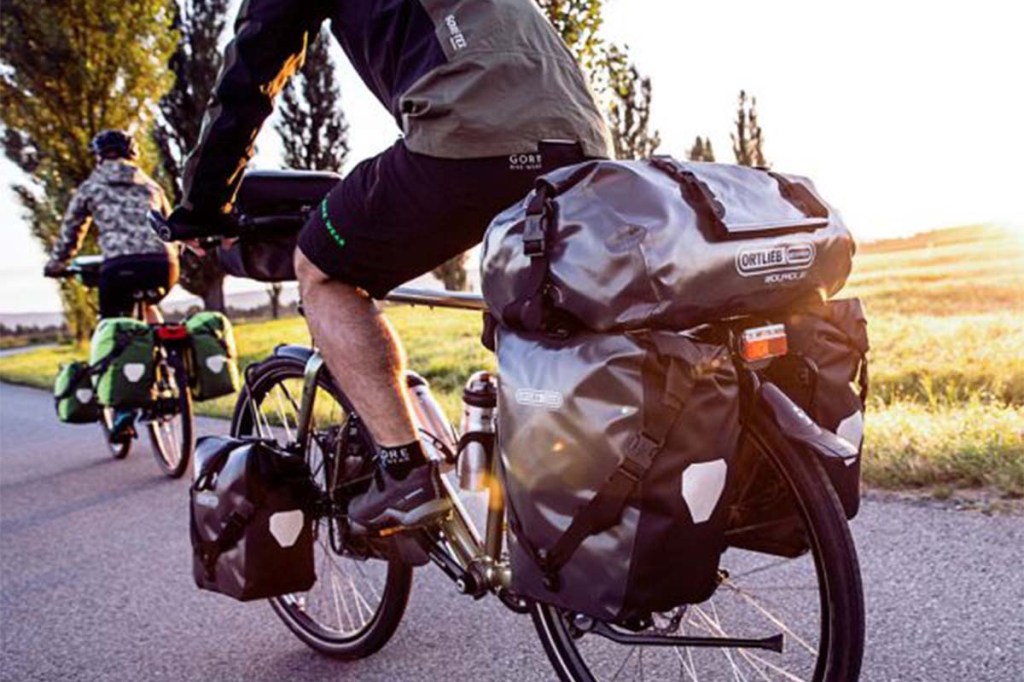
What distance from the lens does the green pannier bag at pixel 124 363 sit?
6.14 metres

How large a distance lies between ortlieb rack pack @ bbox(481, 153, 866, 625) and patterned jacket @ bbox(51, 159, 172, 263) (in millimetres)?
5462

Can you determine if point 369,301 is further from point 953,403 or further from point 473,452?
point 953,403

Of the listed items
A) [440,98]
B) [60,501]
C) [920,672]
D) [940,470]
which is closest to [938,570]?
[920,672]

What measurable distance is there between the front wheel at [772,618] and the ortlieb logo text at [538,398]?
38 cm

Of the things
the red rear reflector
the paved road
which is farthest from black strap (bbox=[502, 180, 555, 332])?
the red rear reflector

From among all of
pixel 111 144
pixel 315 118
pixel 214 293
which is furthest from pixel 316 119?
pixel 111 144

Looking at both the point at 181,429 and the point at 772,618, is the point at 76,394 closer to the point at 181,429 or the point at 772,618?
the point at 181,429

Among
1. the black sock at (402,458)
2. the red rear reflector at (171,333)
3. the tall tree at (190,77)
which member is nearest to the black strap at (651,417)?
the black sock at (402,458)

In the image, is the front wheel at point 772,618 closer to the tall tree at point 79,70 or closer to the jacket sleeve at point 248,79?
the jacket sleeve at point 248,79

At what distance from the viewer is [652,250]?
1.79m

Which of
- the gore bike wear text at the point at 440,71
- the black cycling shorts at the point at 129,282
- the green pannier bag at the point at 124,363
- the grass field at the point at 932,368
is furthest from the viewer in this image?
the black cycling shorts at the point at 129,282

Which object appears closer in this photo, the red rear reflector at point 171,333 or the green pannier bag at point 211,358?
the green pannier bag at point 211,358

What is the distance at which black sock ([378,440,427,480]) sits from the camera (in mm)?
2709

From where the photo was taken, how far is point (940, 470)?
14.3ft
